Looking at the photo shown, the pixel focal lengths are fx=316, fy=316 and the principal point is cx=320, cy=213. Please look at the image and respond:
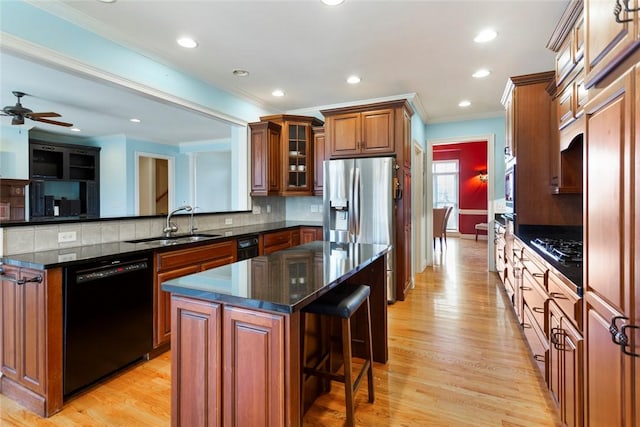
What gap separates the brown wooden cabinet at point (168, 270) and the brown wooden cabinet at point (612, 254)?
8.52 feet

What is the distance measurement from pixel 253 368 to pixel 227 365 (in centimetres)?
13

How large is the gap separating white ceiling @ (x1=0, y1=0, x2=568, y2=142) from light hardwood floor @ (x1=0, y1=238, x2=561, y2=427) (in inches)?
105

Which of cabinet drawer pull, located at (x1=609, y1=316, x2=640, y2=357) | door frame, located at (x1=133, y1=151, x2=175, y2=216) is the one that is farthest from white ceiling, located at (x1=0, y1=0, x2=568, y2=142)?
door frame, located at (x1=133, y1=151, x2=175, y2=216)

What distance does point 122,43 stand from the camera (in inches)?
107

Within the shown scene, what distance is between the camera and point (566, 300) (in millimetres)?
1512

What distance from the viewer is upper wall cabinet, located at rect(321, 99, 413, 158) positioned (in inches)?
150

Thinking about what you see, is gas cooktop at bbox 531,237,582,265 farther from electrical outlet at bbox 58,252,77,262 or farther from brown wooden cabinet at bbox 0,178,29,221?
brown wooden cabinet at bbox 0,178,29,221

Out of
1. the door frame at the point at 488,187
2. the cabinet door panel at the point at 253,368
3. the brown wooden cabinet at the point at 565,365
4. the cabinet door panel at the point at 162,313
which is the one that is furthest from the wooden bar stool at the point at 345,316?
the door frame at the point at 488,187

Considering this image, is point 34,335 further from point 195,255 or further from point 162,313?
point 195,255

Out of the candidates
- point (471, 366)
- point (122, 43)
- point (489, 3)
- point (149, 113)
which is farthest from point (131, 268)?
point (149, 113)

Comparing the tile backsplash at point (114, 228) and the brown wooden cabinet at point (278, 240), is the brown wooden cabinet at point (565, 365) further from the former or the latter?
the tile backsplash at point (114, 228)

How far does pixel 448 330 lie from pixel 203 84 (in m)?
3.75

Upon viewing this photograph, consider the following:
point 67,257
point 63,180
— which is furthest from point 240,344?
point 63,180

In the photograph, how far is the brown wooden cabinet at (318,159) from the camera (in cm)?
464
